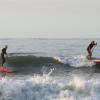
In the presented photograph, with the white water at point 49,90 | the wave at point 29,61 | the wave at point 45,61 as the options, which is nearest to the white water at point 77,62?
the wave at point 45,61

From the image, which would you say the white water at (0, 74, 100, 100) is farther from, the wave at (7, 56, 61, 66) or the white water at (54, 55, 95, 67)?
the wave at (7, 56, 61, 66)

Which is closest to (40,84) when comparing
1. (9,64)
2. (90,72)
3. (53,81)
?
(53,81)

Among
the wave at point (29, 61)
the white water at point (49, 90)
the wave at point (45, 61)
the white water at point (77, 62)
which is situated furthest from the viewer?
the wave at point (29, 61)

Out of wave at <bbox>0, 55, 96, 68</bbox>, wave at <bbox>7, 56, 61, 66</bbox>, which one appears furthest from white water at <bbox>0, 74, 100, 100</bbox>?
wave at <bbox>7, 56, 61, 66</bbox>

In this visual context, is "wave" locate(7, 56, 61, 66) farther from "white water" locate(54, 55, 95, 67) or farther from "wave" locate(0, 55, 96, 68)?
"white water" locate(54, 55, 95, 67)

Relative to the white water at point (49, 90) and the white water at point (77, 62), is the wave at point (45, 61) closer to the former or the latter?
the white water at point (77, 62)

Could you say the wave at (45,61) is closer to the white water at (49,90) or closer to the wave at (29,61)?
the wave at (29,61)

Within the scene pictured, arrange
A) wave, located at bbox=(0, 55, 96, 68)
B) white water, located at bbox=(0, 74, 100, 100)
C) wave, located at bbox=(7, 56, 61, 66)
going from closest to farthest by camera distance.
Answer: white water, located at bbox=(0, 74, 100, 100) → wave, located at bbox=(0, 55, 96, 68) → wave, located at bbox=(7, 56, 61, 66)

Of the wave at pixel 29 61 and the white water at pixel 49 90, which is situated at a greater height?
the white water at pixel 49 90

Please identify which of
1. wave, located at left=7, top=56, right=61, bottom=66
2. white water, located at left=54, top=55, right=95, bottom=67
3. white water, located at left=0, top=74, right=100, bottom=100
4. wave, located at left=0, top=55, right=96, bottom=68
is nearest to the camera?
white water, located at left=0, top=74, right=100, bottom=100

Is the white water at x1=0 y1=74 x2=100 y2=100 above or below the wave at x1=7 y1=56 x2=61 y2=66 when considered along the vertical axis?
above

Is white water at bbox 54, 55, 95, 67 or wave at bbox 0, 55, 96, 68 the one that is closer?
white water at bbox 54, 55, 95, 67

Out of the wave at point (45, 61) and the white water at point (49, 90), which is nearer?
the white water at point (49, 90)

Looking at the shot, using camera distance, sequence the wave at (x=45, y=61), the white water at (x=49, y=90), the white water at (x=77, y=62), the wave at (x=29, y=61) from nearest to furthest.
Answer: the white water at (x=49, y=90) → the white water at (x=77, y=62) → the wave at (x=45, y=61) → the wave at (x=29, y=61)
